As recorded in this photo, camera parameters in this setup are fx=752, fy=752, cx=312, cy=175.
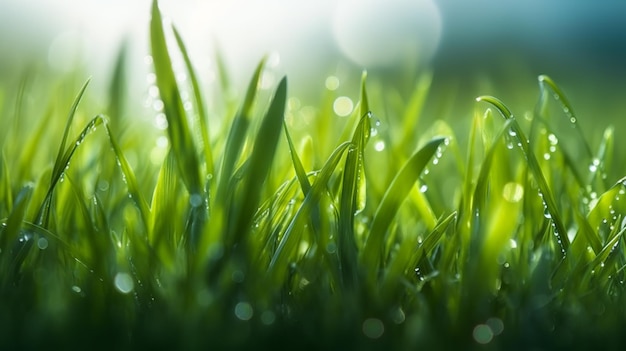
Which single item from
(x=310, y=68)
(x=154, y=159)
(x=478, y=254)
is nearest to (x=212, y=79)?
(x=154, y=159)

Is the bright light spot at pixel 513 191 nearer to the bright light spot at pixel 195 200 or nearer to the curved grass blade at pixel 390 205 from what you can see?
the curved grass blade at pixel 390 205

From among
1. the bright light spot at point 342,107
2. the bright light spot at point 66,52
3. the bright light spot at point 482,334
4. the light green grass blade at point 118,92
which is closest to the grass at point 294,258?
the bright light spot at point 482,334

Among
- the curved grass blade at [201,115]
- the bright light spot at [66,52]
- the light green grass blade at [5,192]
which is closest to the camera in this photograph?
the curved grass blade at [201,115]

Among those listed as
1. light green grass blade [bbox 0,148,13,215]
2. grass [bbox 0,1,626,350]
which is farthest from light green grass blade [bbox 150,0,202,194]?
light green grass blade [bbox 0,148,13,215]

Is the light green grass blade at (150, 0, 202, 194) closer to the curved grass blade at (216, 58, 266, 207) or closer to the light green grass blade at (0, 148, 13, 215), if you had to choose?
the curved grass blade at (216, 58, 266, 207)

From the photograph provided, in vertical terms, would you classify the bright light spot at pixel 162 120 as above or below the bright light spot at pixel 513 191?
above

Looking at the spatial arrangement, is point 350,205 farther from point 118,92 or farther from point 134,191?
point 118,92

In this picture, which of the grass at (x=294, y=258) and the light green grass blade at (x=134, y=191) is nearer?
the grass at (x=294, y=258)

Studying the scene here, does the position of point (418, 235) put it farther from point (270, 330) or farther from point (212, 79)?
point (212, 79)

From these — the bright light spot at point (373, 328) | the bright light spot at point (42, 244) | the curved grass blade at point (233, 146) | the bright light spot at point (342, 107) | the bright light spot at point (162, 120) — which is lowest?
the bright light spot at point (373, 328)
